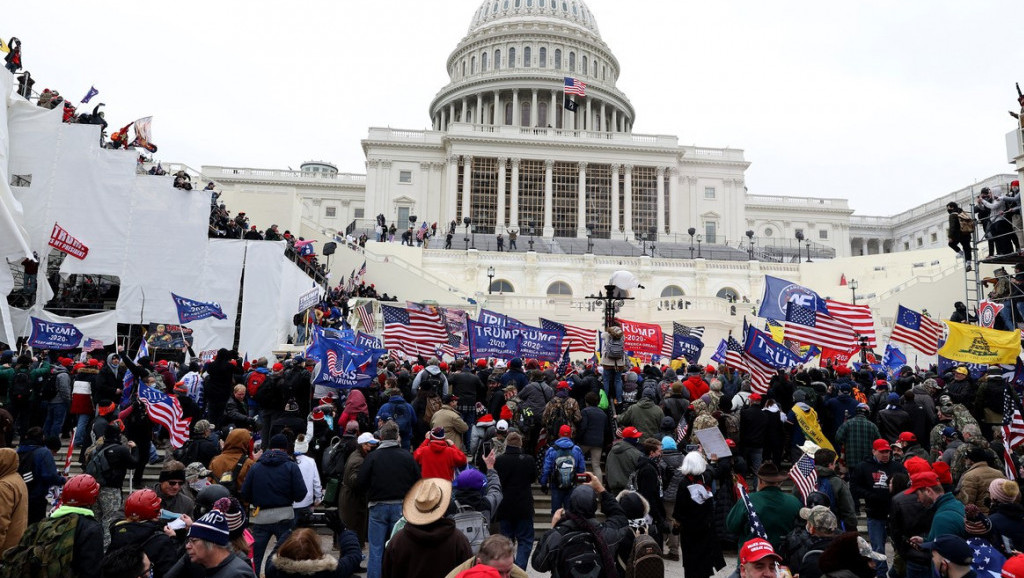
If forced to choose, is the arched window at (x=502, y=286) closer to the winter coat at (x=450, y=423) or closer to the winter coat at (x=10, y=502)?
the winter coat at (x=450, y=423)

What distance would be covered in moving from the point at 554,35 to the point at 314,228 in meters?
56.2

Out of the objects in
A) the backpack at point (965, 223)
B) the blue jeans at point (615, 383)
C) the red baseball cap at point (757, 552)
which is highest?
the backpack at point (965, 223)

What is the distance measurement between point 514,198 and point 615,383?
55.1 metres

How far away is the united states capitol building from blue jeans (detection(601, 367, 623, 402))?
22.0 metres

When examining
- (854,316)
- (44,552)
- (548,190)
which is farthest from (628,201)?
(44,552)

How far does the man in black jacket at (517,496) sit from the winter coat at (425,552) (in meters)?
2.96

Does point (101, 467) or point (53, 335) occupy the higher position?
point (53, 335)

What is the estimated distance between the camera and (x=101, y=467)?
8.23 meters

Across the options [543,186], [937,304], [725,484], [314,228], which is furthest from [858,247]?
[725,484]

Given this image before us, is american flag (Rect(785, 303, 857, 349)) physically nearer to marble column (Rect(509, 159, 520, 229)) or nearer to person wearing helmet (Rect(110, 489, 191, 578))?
person wearing helmet (Rect(110, 489, 191, 578))

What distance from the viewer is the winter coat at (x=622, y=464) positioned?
364 inches

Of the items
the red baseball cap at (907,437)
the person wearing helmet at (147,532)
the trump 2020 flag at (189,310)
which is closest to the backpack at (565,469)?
the person wearing helmet at (147,532)

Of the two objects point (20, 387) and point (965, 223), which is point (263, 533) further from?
point (965, 223)

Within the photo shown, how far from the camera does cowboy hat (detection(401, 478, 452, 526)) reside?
5371mm
